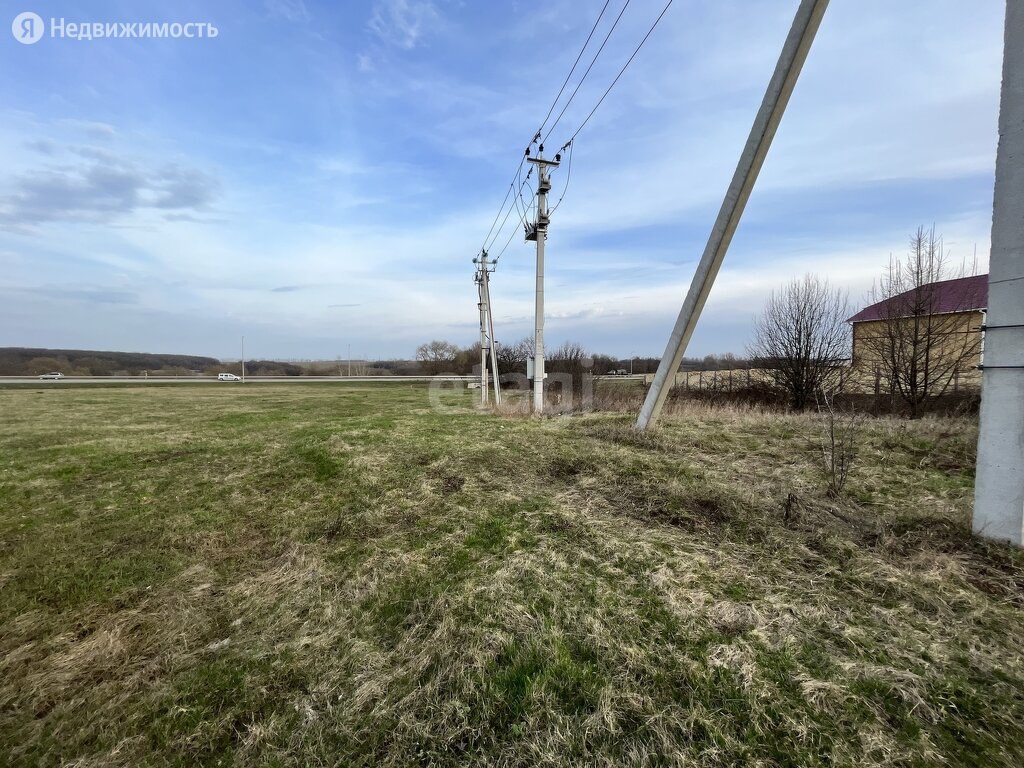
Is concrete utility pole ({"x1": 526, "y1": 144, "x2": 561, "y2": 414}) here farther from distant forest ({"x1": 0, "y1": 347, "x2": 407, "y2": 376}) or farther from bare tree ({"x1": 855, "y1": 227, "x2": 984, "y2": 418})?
distant forest ({"x1": 0, "y1": 347, "x2": 407, "y2": 376})

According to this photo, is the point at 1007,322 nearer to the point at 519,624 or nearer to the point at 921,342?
the point at 519,624

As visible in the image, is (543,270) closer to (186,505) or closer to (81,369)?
(186,505)

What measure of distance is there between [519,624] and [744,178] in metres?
6.35

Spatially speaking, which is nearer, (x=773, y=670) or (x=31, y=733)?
(x=31, y=733)

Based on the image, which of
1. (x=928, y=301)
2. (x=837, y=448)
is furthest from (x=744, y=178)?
(x=928, y=301)

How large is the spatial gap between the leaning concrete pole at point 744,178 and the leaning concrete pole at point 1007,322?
94.9 inches

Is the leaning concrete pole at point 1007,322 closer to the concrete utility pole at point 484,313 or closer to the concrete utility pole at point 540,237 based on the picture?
the concrete utility pole at point 540,237

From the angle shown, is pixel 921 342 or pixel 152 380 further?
pixel 152 380

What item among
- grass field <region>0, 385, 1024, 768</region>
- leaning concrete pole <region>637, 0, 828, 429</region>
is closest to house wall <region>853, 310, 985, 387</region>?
leaning concrete pole <region>637, 0, 828, 429</region>

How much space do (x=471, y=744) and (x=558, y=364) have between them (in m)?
26.0

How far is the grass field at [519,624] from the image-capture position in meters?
1.80

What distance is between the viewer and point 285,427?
11.5m

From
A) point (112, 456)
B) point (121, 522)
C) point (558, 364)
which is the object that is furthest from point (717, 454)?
point (558, 364)

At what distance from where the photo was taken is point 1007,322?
10.2 feet
